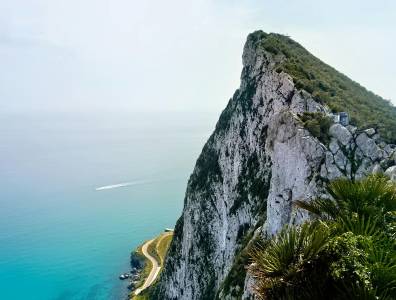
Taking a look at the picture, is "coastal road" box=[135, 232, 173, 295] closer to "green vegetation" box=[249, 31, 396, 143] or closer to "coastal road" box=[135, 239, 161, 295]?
"coastal road" box=[135, 239, 161, 295]

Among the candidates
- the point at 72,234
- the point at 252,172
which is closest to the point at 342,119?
the point at 252,172

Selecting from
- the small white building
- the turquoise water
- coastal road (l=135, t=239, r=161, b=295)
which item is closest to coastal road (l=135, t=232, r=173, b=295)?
coastal road (l=135, t=239, r=161, b=295)

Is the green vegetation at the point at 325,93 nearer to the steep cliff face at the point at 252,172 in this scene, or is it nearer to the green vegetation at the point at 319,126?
the steep cliff face at the point at 252,172

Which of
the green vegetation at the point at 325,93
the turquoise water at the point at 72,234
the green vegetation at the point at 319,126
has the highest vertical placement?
the green vegetation at the point at 325,93

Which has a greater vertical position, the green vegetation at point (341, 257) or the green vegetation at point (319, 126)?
the green vegetation at point (319, 126)

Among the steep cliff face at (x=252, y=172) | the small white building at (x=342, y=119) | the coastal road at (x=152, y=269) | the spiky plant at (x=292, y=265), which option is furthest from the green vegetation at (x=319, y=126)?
the coastal road at (x=152, y=269)

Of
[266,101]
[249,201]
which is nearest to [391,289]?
[249,201]
